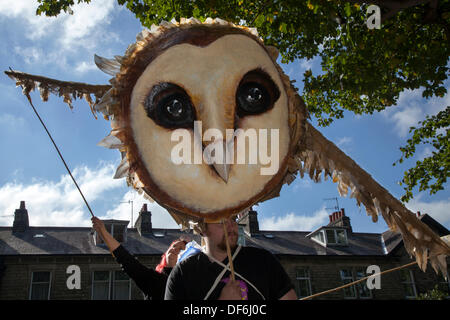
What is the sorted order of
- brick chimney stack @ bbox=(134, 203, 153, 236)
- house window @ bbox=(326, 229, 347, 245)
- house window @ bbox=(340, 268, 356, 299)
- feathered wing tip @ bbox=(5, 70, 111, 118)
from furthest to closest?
1. house window @ bbox=(326, 229, 347, 245)
2. brick chimney stack @ bbox=(134, 203, 153, 236)
3. house window @ bbox=(340, 268, 356, 299)
4. feathered wing tip @ bbox=(5, 70, 111, 118)

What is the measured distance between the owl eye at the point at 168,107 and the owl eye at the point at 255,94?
16 cm

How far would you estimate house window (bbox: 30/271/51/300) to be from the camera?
12758 mm

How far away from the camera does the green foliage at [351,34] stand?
4.45 meters

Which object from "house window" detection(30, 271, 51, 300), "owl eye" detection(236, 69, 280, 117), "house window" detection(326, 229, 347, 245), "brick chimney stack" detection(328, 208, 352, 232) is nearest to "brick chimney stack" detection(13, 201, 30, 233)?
"house window" detection(30, 271, 51, 300)

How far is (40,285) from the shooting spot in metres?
12.9

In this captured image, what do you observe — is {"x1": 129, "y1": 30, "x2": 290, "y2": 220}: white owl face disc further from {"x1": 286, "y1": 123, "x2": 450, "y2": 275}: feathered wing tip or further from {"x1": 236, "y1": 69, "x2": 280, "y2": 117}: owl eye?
{"x1": 286, "y1": 123, "x2": 450, "y2": 275}: feathered wing tip

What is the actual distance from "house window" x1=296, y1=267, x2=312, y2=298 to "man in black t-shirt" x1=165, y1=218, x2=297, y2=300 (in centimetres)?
1482

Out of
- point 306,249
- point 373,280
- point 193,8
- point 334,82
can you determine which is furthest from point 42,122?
point 306,249

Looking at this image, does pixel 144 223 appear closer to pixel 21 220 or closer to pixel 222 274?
pixel 21 220

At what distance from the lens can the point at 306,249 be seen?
54.5 feet

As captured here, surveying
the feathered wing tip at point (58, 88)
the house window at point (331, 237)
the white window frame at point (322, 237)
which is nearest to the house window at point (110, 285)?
the white window frame at point (322, 237)

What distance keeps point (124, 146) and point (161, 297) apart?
93cm
